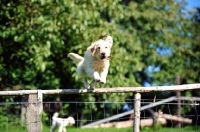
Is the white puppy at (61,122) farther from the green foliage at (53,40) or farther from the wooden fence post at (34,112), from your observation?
the wooden fence post at (34,112)

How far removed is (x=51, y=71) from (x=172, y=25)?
11790 millimetres

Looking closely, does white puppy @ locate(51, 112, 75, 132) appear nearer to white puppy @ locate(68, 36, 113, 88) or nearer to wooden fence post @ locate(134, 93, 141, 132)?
white puppy @ locate(68, 36, 113, 88)

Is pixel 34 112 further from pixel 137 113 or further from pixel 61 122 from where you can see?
pixel 61 122

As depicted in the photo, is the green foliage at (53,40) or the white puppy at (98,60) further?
the green foliage at (53,40)

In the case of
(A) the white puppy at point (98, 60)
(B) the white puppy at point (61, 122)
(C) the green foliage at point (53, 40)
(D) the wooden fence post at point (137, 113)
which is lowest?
(B) the white puppy at point (61, 122)

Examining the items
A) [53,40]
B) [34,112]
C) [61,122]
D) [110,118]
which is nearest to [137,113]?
[34,112]

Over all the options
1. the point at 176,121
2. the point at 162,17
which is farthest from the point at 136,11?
the point at 176,121

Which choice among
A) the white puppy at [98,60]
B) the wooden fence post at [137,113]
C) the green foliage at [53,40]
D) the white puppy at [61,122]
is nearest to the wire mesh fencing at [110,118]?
the white puppy at [61,122]

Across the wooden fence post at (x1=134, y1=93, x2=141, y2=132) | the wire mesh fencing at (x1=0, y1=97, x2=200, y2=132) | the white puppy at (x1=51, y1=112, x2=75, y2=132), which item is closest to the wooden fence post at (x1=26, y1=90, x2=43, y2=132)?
the wire mesh fencing at (x1=0, y1=97, x2=200, y2=132)

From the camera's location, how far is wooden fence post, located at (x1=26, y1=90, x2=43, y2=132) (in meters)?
5.78

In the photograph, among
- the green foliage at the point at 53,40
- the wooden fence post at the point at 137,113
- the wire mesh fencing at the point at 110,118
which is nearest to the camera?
the wooden fence post at the point at 137,113

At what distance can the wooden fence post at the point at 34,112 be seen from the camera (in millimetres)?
5777

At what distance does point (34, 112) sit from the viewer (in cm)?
578

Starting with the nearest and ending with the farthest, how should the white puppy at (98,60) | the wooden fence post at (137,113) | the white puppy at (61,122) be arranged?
the wooden fence post at (137,113) < the white puppy at (98,60) < the white puppy at (61,122)
